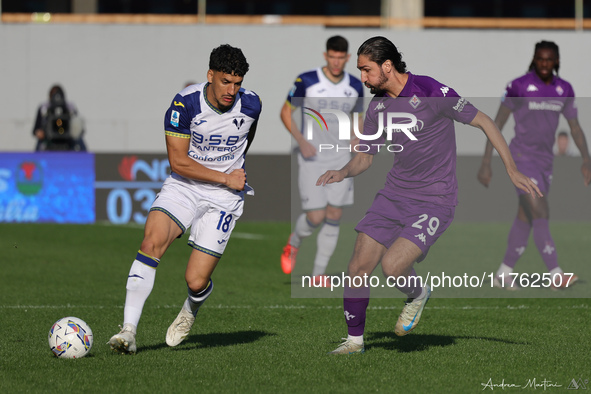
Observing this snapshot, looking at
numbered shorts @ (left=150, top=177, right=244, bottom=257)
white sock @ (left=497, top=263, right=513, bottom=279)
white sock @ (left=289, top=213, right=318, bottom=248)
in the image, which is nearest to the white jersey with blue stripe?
numbered shorts @ (left=150, top=177, right=244, bottom=257)

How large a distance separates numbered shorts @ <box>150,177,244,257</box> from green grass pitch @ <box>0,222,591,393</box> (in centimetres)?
69

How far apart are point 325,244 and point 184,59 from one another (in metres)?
11.7

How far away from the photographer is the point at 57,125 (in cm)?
1734

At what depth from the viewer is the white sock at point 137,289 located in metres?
5.65

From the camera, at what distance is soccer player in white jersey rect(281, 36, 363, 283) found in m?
9.55

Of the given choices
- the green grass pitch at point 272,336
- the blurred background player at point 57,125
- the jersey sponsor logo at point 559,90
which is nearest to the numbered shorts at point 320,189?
the green grass pitch at point 272,336

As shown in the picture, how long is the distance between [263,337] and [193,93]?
177cm

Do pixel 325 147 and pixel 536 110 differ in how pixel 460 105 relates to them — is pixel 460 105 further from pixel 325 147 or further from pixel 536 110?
pixel 325 147

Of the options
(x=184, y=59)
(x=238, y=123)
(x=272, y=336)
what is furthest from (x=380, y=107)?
(x=184, y=59)

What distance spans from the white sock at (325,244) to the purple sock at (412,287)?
11.8 feet

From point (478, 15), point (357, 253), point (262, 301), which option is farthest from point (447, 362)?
point (478, 15)

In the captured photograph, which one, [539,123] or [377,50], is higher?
[377,50]

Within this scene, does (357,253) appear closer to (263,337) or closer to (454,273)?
(263,337)

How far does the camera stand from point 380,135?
5.87m
